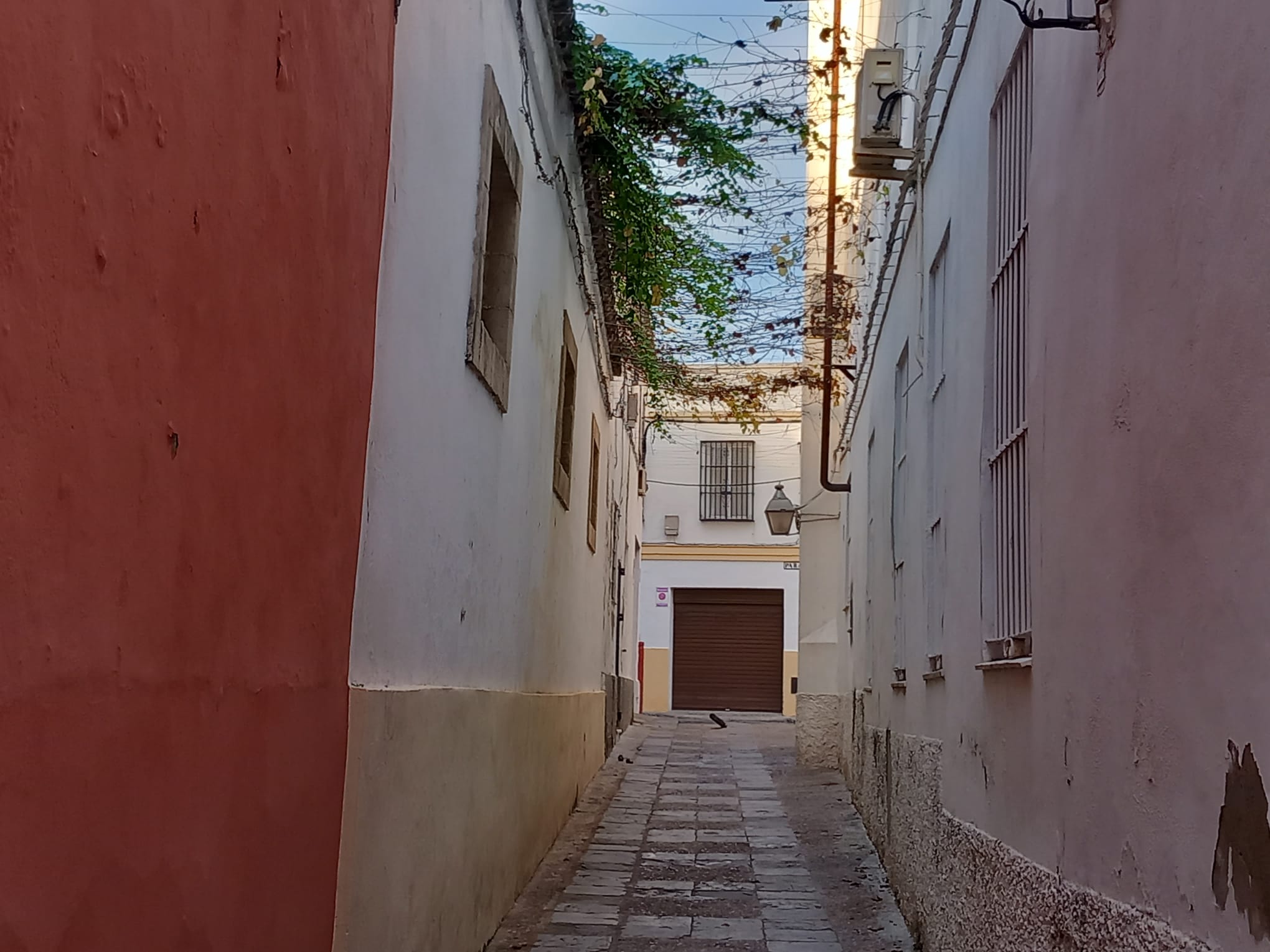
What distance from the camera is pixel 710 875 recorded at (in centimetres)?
769

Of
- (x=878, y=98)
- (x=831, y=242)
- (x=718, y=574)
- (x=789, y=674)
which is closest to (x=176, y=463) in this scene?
(x=878, y=98)

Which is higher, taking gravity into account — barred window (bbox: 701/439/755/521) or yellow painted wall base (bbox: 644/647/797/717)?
barred window (bbox: 701/439/755/521)

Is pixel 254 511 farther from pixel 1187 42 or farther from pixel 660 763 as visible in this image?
pixel 660 763

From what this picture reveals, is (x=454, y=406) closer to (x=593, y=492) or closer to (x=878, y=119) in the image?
(x=878, y=119)

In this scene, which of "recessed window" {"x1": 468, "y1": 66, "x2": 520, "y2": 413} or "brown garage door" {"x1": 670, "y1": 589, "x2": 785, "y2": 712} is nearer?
"recessed window" {"x1": 468, "y1": 66, "x2": 520, "y2": 413}

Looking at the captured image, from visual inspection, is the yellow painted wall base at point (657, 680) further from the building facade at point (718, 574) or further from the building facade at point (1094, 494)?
the building facade at point (1094, 494)

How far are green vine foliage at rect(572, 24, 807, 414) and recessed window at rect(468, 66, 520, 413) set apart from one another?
63.4 inches

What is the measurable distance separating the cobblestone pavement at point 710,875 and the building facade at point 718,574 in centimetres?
Answer: 1547

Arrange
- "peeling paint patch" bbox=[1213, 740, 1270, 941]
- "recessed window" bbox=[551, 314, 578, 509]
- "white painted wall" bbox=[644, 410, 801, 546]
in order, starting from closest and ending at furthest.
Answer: "peeling paint patch" bbox=[1213, 740, 1270, 941] < "recessed window" bbox=[551, 314, 578, 509] < "white painted wall" bbox=[644, 410, 801, 546]

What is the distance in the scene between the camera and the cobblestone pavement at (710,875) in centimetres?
609

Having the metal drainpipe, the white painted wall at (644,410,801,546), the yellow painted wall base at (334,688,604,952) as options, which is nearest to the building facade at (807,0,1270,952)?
the yellow painted wall base at (334,688,604,952)

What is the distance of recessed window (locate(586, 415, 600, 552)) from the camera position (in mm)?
11023

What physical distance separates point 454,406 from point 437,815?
1499 millimetres

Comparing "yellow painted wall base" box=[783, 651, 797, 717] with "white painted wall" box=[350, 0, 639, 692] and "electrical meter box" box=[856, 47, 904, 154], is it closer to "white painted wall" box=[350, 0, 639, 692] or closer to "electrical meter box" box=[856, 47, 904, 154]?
"white painted wall" box=[350, 0, 639, 692]
